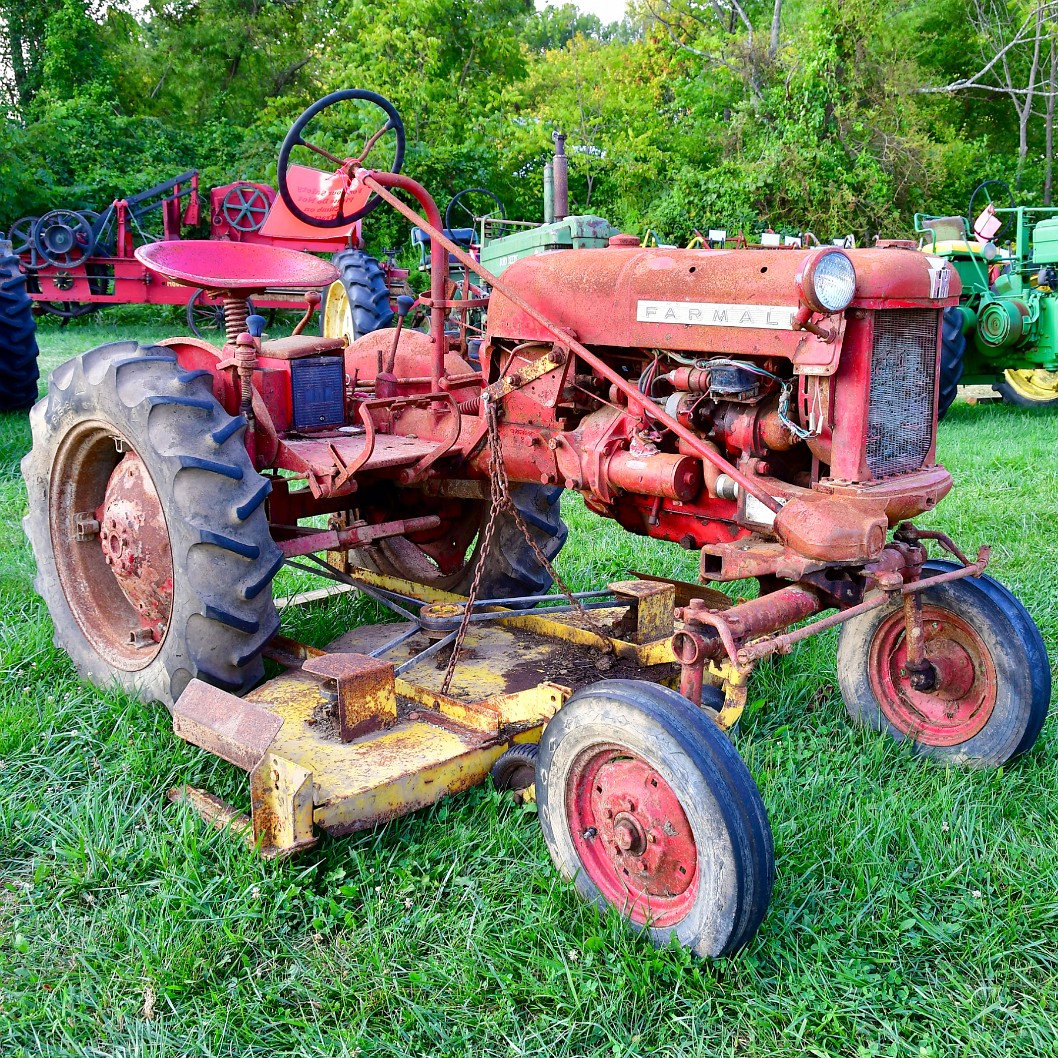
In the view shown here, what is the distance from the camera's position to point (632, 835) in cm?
231

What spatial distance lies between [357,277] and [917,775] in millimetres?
6600

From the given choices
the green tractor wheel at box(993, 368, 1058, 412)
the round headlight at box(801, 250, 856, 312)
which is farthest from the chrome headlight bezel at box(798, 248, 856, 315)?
the green tractor wheel at box(993, 368, 1058, 412)

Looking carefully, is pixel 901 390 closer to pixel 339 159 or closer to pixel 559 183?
pixel 339 159

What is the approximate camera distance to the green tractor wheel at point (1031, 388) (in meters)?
10.2

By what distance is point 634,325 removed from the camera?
2967 mm

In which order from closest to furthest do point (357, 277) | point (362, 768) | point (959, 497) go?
point (362, 768) < point (959, 497) < point (357, 277)

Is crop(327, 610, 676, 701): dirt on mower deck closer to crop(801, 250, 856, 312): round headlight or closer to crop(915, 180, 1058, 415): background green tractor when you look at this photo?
crop(801, 250, 856, 312): round headlight

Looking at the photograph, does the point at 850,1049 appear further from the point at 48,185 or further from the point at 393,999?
the point at 48,185

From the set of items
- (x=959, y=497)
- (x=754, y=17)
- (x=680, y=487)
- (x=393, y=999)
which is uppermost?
(x=754, y=17)

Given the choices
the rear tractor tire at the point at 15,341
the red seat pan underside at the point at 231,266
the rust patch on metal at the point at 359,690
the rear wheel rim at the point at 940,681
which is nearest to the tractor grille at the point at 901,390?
the rear wheel rim at the point at 940,681

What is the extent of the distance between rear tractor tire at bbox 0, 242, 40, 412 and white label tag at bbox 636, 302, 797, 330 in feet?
19.4

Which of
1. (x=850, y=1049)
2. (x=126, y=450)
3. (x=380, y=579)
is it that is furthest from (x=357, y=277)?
(x=850, y=1049)

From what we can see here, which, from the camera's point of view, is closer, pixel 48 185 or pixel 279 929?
pixel 279 929

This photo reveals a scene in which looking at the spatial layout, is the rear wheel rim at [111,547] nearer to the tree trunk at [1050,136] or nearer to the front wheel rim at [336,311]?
the front wheel rim at [336,311]
